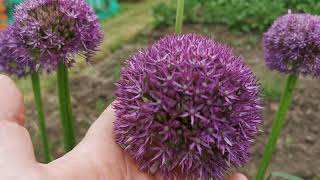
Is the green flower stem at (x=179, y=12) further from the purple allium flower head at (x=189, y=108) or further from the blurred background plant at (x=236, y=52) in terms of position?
the blurred background plant at (x=236, y=52)

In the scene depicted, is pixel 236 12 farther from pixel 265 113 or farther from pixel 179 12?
pixel 179 12

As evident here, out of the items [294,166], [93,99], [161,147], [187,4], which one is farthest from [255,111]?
[187,4]

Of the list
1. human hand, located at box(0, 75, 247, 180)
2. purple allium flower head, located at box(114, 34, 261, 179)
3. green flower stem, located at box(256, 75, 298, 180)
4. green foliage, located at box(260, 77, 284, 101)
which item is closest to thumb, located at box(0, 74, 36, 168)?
human hand, located at box(0, 75, 247, 180)

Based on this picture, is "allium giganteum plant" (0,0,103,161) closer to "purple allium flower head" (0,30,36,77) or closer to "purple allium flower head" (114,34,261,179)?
"purple allium flower head" (0,30,36,77)

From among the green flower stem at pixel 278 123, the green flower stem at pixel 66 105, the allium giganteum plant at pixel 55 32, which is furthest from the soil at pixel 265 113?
the allium giganteum plant at pixel 55 32

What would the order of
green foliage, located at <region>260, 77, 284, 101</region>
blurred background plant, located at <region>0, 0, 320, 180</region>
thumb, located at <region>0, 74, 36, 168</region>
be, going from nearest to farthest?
thumb, located at <region>0, 74, 36, 168</region> < blurred background plant, located at <region>0, 0, 320, 180</region> < green foliage, located at <region>260, 77, 284, 101</region>

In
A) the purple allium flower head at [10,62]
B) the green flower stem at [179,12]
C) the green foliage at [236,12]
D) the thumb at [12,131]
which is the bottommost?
the green foliage at [236,12]

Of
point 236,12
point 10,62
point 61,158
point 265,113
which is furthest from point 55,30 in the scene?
point 236,12
